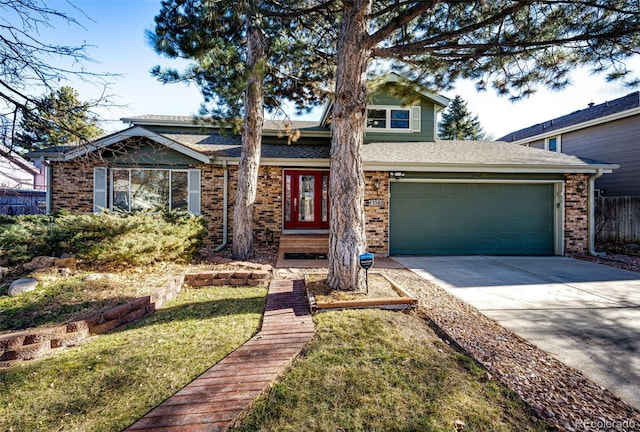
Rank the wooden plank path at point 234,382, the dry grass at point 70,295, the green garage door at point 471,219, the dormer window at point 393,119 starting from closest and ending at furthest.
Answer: the wooden plank path at point 234,382, the dry grass at point 70,295, the green garage door at point 471,219, the dormer window at point 393,119

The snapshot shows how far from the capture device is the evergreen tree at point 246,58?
6.20 metres

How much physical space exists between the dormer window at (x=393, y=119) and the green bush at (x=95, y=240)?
790 centimetres

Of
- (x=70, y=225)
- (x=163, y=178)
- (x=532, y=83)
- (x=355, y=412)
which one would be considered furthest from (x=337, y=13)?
(x=355, y=412)

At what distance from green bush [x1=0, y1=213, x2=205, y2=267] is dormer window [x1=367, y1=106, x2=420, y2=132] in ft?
25.9

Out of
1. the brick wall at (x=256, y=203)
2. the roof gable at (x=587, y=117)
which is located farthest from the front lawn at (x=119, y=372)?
the roof gable at (x=587, y=117)

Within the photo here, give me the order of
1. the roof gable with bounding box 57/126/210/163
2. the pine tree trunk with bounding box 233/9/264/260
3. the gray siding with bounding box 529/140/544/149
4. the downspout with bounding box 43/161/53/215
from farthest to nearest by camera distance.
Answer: the gray siding with bounding box 529/140/544/149 → the downspout with bounding box 43/161/53/215 → the roof gable with bounding box 57/126/210/163 → the pine tree trunk with bounding box 233/9/264/260

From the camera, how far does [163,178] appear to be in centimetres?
904

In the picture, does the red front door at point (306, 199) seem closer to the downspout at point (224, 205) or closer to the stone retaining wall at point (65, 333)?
the downspout at point (224, 205)

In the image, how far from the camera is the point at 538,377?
2.74 m

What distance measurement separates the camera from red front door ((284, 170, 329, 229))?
9781 millimetres

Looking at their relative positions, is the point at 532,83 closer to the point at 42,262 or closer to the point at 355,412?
the point at 355,412

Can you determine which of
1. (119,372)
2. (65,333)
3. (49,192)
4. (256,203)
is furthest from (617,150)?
(49,192)

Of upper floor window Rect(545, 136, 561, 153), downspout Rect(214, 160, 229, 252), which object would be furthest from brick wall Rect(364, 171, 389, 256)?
upper floor window Rect(545, 136, 561, 153)

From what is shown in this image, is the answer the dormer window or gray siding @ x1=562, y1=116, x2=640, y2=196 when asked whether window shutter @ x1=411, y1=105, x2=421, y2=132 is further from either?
gray siding @ x1=562, y1=116, x2=640, y2=196
